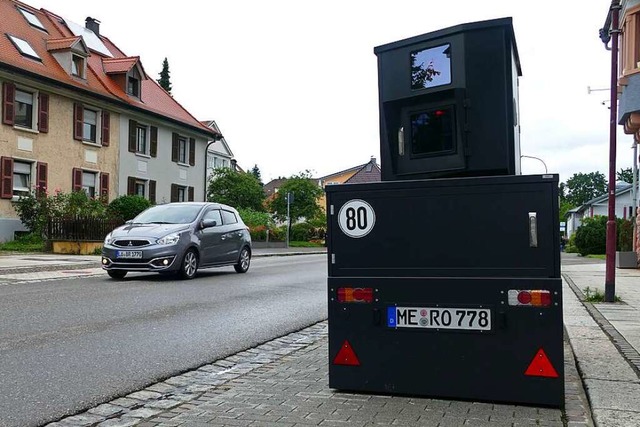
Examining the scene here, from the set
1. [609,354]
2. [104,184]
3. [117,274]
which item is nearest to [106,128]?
[104,184]

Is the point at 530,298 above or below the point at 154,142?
A: below

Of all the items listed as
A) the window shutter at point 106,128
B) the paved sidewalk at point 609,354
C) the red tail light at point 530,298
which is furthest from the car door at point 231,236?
the window shutter at point 106,128

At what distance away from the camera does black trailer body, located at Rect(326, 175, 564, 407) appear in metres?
4.20

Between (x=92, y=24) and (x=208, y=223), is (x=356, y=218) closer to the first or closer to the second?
(x=208, y=223)

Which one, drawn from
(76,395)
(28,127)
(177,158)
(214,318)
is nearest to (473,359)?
(76,395)

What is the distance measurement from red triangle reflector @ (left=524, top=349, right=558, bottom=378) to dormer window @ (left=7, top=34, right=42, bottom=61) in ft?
97.8

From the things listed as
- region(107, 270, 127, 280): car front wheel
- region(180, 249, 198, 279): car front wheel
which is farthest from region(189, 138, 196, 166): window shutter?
region(107, 270, 127, 280): car front wheel

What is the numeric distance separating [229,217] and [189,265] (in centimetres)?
245

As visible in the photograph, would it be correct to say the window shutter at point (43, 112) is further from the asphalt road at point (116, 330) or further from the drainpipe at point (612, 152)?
the drainpipe at point (612, 152)

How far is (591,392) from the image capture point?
15.6 ft

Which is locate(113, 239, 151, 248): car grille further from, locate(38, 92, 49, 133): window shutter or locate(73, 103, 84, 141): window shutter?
locate(73, 103, 84, 141): window shutter

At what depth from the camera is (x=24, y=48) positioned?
29.8 m

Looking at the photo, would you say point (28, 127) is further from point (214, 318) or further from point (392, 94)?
point (392, 94)

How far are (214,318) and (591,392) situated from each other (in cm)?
504
